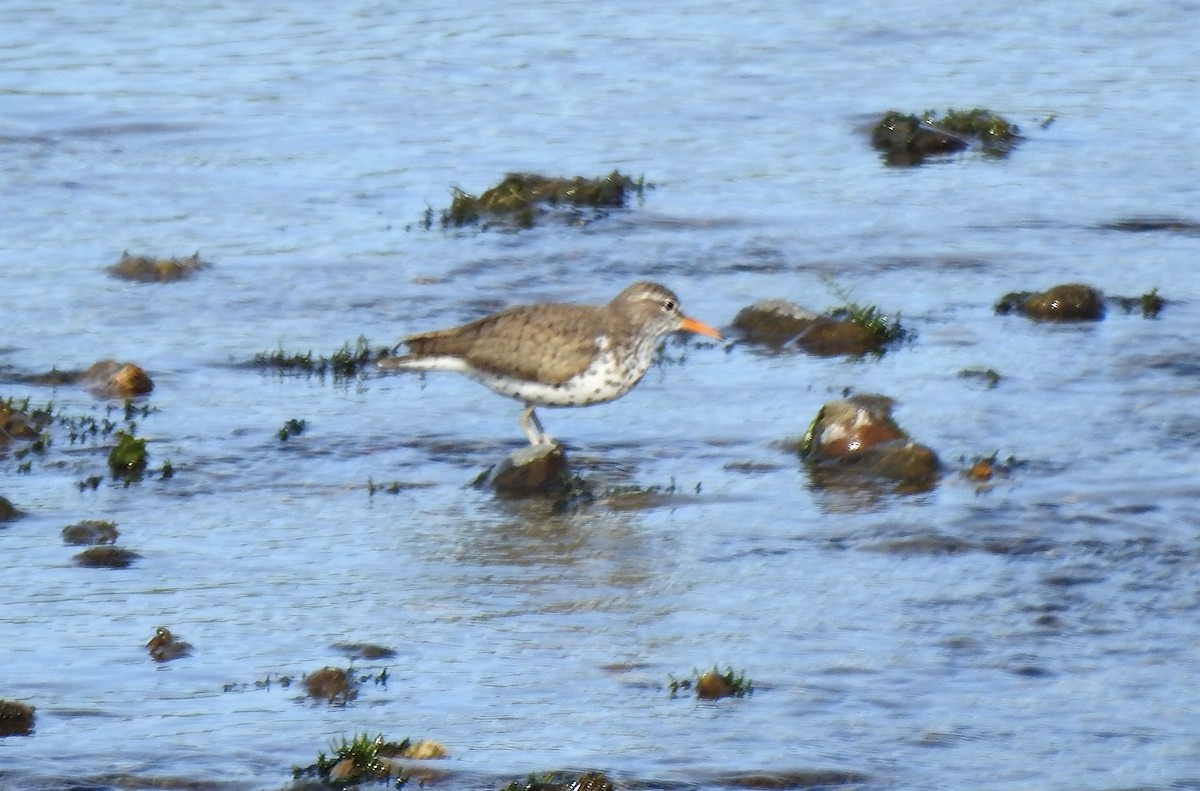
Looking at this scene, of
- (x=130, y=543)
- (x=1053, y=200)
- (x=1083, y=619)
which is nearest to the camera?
(x=1083, y=619)

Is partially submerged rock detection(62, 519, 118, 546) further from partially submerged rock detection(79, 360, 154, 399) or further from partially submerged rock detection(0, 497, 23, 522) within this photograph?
partially submerged rock detection(79, 360, 154, 399)

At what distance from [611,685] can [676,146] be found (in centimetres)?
1200

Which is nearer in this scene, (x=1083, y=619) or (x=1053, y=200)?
(x=1083, y=619)

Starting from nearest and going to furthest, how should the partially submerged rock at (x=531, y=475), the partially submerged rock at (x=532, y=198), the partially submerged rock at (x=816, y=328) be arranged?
the partially submerged rock at (x=531, y=475), the partially submerged rock at (x=816, y=328), the partially submerged rock at (x=532, y=198)

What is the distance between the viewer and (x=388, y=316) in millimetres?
15258

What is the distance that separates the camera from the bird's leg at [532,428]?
1239 cm

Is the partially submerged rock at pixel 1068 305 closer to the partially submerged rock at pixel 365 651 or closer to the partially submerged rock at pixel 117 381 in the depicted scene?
the partially submerged rock at pixel 117 381

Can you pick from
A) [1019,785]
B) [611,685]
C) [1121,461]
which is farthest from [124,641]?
[1121,461]

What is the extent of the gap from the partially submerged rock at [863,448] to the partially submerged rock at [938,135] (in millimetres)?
7917

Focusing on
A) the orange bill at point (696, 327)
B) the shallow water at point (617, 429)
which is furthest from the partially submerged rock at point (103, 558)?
the orange bill at point (696, 327)

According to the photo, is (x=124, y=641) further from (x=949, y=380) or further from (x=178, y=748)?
(x=949, y=380)

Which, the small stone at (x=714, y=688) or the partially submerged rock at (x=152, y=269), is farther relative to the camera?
the partially submerged rock at (x=152, y=269)

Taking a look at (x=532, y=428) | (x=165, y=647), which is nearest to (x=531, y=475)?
(x=532, y=428)

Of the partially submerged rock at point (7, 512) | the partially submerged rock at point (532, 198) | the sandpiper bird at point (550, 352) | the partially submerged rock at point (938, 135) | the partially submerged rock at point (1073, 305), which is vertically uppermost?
the partially submerged rock at point (938, 135)
